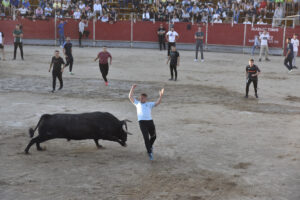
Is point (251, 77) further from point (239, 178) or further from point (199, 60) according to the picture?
point (199, 60)

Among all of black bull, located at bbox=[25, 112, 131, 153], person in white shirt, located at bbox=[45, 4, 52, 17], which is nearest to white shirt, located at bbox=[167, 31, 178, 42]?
person in white shirt, located at bbox=[45, 4, 52, 17]

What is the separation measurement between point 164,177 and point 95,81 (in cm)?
1084

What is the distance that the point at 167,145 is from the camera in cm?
983

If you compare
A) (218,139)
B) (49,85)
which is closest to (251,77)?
(218,139)

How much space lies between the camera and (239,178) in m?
7.84

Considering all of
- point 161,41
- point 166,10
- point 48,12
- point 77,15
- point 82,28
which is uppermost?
point 166,10

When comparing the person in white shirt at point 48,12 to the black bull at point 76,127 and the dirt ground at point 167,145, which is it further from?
the black bull at point 76,127

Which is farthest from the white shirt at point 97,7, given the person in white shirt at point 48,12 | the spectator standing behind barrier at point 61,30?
the person in white shirt at point 48,12

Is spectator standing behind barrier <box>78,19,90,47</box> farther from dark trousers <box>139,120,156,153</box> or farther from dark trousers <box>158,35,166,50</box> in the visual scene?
dark trousers <box>139,120,156,153</box>

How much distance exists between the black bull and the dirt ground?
0.39 meters

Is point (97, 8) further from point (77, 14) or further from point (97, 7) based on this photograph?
point (77, 14)

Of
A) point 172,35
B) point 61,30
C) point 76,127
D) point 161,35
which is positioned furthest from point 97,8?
point 76,127

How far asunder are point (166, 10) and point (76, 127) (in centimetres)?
2501

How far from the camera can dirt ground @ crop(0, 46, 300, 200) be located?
7.28 metres
